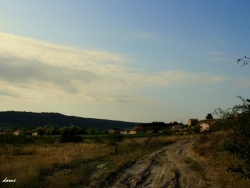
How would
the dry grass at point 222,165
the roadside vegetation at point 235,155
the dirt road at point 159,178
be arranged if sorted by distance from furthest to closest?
the dry grass at point 222,165 < the dirt road at point 159,178 < the roadside vegetation at point 235,155

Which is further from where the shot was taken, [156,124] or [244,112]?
[156,124]

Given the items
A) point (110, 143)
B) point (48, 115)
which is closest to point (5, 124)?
point (48, 115)

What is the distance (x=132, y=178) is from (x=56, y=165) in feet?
20.1

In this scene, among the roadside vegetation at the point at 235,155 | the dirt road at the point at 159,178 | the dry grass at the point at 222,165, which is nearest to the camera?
the roadside vegetation at the point at 235,155

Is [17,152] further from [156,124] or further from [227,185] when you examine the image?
[156,124]

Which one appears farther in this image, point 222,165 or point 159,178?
point 222,165

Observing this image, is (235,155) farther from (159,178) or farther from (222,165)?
(222,165)

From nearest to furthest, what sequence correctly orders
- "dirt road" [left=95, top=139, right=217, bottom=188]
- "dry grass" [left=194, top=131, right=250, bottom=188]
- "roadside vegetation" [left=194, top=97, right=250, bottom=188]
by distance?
"roadside vegetation" [left=194, top=97, right=250, bottom=188], "dirt road" [left=95, top=139, right=217, bottom=188], "dry grass" [left=194, top=131, right=250, bottom=188]

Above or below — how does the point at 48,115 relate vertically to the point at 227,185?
above

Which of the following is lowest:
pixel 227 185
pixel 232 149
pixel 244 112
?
pixel 227 185

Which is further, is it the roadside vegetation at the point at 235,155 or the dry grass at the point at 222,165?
the dry grass at the point at 222,165

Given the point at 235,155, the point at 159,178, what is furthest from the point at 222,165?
the point at 235,155

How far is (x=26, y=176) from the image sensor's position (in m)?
15.6

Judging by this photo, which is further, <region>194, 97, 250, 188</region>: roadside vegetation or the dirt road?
the dirt road
